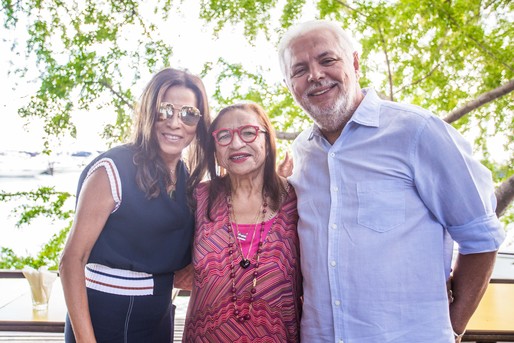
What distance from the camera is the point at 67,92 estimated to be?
4.06 m

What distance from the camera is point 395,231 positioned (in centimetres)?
142

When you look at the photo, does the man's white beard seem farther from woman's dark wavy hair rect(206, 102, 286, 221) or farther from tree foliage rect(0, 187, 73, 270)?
tree foliage rect(0, 187, 73, 270)

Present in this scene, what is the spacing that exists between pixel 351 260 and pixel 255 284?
361 mm

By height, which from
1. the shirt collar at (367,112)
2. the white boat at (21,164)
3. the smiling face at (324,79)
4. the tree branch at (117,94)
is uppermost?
the tree branch at (117,94)

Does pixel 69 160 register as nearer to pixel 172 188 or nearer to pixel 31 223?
pixel 31 223

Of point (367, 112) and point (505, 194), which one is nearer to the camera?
point (367, 112)

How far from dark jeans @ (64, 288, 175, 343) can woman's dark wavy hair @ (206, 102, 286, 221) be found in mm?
398

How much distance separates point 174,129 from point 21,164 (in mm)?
4034

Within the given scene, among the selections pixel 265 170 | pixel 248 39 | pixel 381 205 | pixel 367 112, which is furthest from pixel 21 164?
pixel 381 205

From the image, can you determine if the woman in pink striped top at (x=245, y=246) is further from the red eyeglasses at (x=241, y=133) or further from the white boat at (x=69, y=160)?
the white boat at (x=69, y=160)

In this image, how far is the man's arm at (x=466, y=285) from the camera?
151 cm

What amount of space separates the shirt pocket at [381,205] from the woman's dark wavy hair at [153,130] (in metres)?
0.69

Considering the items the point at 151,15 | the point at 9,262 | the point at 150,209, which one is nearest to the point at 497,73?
the point at 151,15

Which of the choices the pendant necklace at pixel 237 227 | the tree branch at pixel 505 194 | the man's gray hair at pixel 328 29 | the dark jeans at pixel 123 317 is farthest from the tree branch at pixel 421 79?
the dark jeans at pixel 123 317
